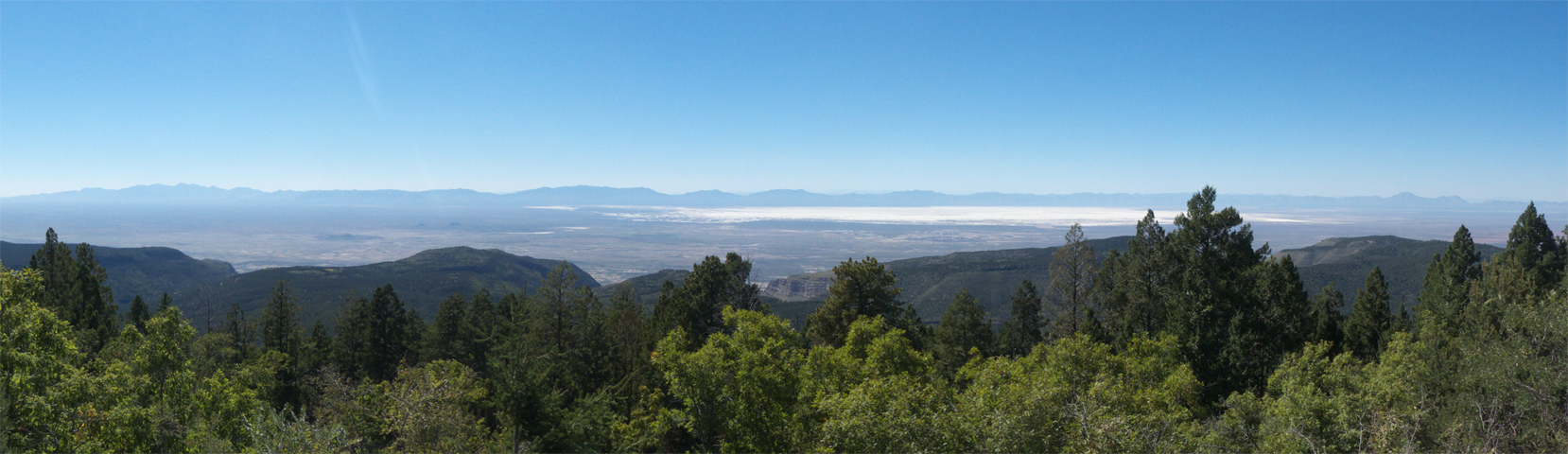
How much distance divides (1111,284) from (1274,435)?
20676mm

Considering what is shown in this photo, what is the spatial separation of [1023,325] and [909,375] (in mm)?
33210

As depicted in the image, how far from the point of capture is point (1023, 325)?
5134 centimetres

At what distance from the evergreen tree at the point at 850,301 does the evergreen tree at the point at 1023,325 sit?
845 inches

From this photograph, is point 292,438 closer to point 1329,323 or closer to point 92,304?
point 1329,323

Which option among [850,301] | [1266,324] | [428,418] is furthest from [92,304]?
[1266,324]

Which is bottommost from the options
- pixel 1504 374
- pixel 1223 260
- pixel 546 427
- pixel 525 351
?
pixel 546 427

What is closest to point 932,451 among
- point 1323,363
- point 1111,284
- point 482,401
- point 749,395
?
point 749,395

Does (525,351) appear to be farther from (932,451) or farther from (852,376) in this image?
(932,451)

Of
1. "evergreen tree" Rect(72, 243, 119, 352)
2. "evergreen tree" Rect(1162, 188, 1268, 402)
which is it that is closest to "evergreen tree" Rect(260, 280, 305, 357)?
"evergreen tree" Rect(72, 243, 119, 352)

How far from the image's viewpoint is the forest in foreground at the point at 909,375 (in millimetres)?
13781

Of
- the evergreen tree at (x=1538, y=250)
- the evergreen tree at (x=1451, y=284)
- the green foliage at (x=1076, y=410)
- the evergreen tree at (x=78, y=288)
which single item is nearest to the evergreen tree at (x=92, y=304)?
the evergreen tree at (x=78, y=288)

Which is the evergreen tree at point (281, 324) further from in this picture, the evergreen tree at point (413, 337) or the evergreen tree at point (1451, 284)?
the evergreen tree at point (1451, 284)

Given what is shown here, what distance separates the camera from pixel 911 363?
2209cm

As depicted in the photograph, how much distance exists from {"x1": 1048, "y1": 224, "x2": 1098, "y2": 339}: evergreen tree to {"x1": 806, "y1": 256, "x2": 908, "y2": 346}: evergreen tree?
994 centimetres
